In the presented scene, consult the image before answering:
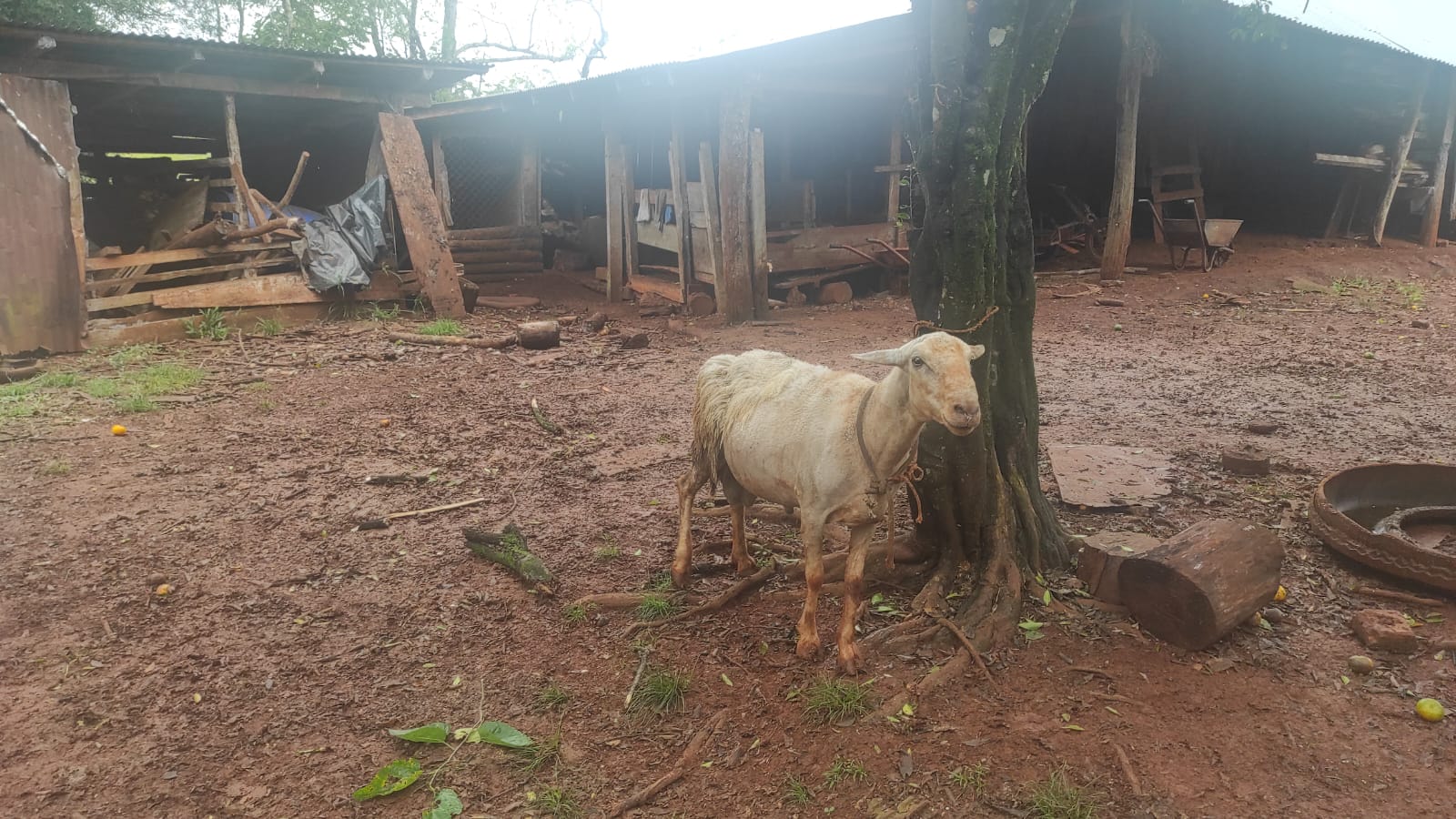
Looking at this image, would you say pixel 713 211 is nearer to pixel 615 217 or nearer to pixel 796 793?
pixel 615 217

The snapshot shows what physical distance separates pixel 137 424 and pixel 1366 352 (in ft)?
40.0

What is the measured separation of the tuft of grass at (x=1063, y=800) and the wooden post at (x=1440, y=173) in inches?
676

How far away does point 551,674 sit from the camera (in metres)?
3.97

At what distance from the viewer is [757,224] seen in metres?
12.4

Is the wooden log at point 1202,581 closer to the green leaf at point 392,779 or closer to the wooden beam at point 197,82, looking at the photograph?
the green leaf at point 392,779

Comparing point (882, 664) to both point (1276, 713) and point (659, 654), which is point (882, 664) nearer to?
point (659, 654)

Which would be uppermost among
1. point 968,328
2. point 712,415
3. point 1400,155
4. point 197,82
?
point 197,82

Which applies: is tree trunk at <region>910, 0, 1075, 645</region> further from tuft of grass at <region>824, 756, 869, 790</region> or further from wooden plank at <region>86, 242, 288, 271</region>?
wooden plank at <region>86, 242, 288, 271</region>

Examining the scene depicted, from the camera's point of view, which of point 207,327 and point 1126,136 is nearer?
point 207,327

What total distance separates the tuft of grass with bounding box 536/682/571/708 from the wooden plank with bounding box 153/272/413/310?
984 cm

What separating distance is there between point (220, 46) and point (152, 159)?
554cm

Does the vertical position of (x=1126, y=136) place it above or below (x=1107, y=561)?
above

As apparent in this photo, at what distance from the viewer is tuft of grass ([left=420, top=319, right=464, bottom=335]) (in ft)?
36.9

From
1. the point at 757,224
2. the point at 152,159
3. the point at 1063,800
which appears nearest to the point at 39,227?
the point at 152,159
